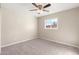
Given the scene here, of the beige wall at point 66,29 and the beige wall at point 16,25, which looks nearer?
the beige wall at point 16,25

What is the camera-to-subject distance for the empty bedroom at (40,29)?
8.64ft

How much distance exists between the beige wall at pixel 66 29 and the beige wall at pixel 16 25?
114 cm

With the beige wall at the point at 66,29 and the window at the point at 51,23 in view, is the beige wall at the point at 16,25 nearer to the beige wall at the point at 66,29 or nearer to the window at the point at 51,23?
the window at the point at 51,23

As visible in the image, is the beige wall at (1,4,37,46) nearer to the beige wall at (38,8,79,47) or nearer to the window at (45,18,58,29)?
the window at (45,18,58,29)

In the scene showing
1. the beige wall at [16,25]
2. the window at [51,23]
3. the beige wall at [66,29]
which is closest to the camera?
the beige wall at [16,25]

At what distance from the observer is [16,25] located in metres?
3.66

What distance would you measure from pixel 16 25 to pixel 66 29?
8.15ft

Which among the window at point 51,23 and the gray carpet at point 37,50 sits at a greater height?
the window at point 51,23

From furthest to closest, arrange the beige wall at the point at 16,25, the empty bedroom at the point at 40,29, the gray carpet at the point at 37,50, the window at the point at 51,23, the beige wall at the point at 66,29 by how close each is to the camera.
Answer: the window at the point at 51,23
the beige wall at the point at 66,29
the beige wall at the point at 16,25
the empty bedroom at the point at 40,29
the gray carpet at the point at 37,50

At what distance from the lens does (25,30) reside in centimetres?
431

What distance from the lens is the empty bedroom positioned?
2.63m

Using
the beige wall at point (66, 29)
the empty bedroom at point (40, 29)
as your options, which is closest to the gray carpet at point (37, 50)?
the empty bedroom at point (40, 29)

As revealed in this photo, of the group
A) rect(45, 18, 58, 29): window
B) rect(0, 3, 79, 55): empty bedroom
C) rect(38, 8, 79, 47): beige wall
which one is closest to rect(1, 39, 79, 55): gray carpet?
rect(0, 3, 79, 55): empty bedroom

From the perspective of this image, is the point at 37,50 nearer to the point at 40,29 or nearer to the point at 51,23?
the point at 51,23
